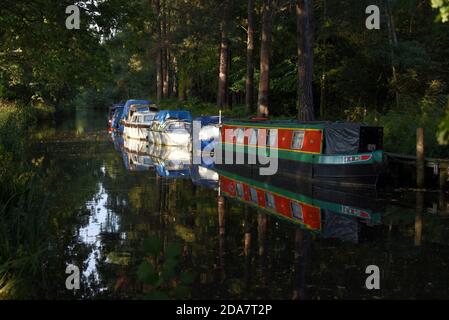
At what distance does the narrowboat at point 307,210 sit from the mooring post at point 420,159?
3575 mm

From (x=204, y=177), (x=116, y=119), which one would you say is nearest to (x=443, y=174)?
(x=204, y=177)

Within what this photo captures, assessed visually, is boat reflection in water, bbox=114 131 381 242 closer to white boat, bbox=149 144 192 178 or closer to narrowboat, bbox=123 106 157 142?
white boat, bbox=149 144 192 178

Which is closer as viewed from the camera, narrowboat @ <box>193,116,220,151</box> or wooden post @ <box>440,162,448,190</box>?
wooden post @ <box>440,162,448,190</box>

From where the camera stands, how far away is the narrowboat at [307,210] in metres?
14.5

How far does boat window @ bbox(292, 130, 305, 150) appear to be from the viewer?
77.2ft

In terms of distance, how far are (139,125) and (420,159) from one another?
26.7m

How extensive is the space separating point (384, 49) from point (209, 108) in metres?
16.2

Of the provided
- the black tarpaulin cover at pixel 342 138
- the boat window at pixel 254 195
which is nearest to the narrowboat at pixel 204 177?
the boat window at pixel 254 195

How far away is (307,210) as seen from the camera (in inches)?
669

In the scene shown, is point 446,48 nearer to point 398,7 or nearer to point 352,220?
point 398,7

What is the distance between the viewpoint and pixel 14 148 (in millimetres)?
19703

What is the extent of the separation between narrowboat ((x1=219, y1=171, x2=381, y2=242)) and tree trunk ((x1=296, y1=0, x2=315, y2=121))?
201 inches

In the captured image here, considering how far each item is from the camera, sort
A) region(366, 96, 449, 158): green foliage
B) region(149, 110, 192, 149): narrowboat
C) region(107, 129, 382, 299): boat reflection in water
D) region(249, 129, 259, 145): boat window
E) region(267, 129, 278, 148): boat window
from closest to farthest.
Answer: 1. region(107, 129, 382, 299): boat reflection in water
2. region(366, 96, 449, 158): green foliage
3. region(267, 129, 278, 148): boat window
4. region(249, 129, 259, 145): boat window
5. region(149, 110, 192, 149): narrowboat

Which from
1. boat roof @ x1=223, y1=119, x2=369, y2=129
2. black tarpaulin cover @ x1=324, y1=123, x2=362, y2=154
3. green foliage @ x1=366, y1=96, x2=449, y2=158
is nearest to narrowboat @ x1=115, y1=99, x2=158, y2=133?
boat roof @ x1=223, y1=119, x2=369, y2=129
